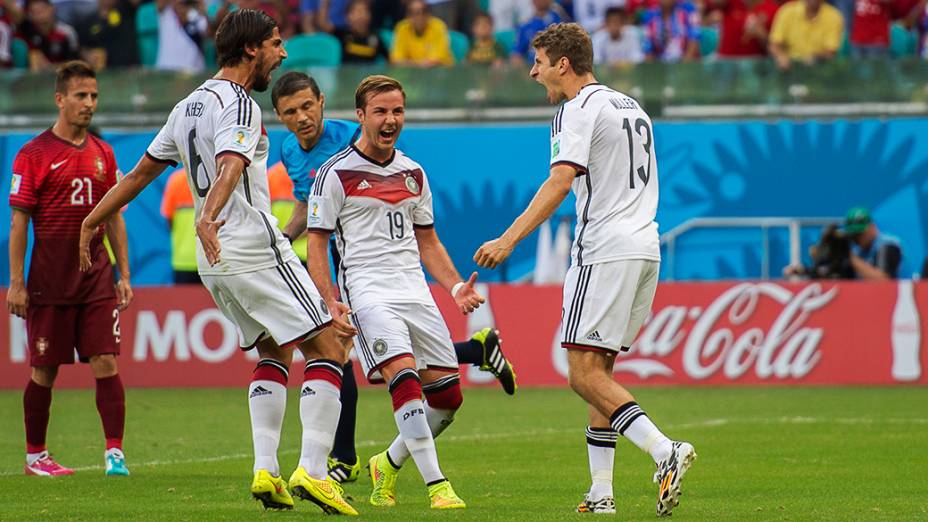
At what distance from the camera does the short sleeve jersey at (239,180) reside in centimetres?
756

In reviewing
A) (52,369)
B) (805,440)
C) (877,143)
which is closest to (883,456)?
(805,440)

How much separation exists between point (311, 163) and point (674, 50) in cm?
1197

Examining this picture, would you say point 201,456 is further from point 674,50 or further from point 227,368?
point 674,50

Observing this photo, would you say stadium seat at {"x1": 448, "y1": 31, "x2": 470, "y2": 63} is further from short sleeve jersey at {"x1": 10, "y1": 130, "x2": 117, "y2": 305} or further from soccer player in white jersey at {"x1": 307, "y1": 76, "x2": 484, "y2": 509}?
soccer player in white jersey at {"x1": 307, "y1": 76, "x2": 484, "y2": 509}

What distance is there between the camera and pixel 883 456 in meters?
10.2

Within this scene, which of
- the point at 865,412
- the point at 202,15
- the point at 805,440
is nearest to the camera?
the point at 805,440

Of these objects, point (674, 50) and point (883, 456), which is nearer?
point (883, 456)

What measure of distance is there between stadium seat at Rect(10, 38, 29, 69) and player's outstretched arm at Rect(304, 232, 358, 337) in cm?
1467

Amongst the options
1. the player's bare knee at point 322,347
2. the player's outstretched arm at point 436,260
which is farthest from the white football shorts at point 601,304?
the player's bare knee at point 322,347

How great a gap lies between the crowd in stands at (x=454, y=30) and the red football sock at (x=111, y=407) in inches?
425

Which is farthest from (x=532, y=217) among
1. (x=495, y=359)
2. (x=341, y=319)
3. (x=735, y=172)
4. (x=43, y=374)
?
(x=735, y=172)

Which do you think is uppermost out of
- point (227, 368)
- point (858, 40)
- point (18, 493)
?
point (858, 40)

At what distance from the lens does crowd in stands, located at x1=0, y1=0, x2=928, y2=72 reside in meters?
20.2

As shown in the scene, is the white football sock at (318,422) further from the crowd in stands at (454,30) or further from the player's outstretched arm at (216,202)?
the crowd in stands at (454,30)
